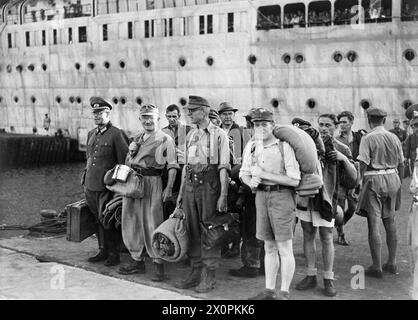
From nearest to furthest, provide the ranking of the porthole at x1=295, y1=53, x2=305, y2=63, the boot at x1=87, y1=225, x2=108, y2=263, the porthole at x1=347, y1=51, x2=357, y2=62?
the boot at x1=87, y1=225, x2=108, y2=263 → the porthole at x1=347, y1=51, x2=357, y2=62 → the porthole at x1=295, y1=53, x2=305, y2=63

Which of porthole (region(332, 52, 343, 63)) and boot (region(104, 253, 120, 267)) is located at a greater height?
porthole (region(332, 52, 343, 63))

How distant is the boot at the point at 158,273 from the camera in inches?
233

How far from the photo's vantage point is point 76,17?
86.1ft

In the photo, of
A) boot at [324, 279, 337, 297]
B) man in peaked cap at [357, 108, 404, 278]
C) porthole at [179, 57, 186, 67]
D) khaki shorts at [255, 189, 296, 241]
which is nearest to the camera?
khaki shorts at [255, 189, 296, 241]

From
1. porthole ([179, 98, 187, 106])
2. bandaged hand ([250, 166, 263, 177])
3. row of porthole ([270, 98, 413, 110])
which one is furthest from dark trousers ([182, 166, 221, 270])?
porthole ([179, 98, 187, 106])

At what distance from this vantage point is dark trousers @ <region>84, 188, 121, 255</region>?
651 cm

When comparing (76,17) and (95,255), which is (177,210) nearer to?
(95,255)

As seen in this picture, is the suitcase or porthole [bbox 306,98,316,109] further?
porthole [bbox 306,98,316,109]

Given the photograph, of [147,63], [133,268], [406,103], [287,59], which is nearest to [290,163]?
[133,268]

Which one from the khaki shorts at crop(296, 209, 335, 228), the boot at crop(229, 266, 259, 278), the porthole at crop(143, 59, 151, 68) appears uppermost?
the porthole at crop(143, 59, 151, 68)

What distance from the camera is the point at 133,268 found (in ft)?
20.3

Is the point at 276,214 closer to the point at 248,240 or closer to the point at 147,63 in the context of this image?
the point at 248,240

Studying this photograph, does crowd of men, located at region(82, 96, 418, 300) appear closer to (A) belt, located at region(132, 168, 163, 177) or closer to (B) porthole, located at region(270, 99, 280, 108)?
(A) belt, located at region(132, 168, 163, 177)

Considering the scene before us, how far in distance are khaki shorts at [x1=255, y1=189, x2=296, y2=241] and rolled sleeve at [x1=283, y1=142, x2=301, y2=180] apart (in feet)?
0.50
